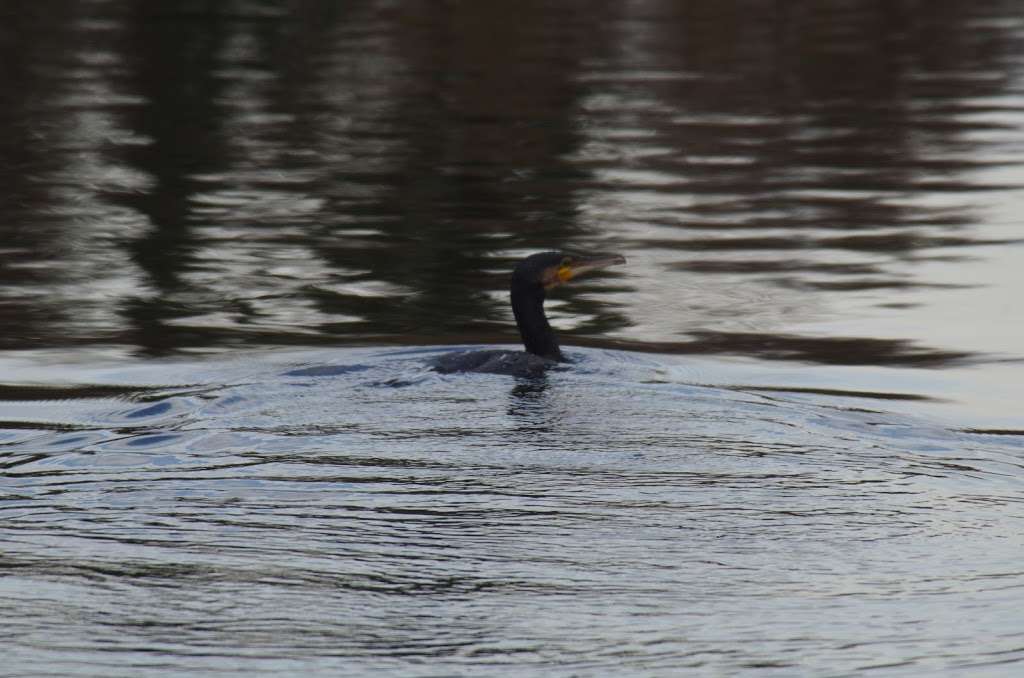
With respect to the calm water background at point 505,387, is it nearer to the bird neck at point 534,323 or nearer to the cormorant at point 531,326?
the cormorant at point 531,326

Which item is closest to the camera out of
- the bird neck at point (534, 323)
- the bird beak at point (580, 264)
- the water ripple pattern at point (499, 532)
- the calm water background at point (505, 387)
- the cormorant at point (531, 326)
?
the water ripple pattern at point (499, 532)

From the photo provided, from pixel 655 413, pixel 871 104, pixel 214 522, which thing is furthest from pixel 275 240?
pixel 871 104

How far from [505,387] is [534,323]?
105cm

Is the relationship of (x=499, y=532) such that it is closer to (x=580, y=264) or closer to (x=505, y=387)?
(x=505, y=387)

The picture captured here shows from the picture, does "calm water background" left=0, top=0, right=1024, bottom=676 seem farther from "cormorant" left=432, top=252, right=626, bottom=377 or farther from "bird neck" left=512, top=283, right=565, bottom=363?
"bird neck" left=512, top=283, right=565, bottom=363

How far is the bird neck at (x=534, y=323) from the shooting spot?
10.4m

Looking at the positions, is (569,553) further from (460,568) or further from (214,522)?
(214,522)

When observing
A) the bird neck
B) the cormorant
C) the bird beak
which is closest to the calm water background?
the cormorant

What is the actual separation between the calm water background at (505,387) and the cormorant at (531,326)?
8.7 inches

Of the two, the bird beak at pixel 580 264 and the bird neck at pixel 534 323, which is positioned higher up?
the bird beak at pixel 580 264

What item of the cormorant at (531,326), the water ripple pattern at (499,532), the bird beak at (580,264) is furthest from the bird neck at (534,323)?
the water ripple pattern at (499,532)

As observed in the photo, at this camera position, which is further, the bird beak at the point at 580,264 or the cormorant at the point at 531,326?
the bird beak at the point at 580,264

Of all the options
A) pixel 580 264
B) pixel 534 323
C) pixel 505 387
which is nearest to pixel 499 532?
pixel 505 387

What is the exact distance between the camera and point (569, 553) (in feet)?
21.9
